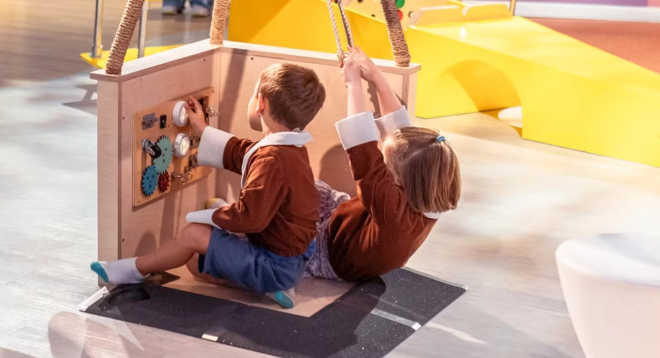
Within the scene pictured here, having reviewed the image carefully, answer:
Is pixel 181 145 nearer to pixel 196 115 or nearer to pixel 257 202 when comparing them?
pixel 196 115

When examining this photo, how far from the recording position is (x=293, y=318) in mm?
1921

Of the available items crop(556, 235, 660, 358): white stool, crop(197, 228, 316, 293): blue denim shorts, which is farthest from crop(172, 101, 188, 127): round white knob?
crop(556, 235, 660, 358): white stool

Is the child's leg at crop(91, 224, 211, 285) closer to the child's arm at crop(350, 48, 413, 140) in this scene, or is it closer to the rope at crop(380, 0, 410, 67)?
the child's arm at crop(350, 48, 413, 140)

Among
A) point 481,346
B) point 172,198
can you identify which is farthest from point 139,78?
point 481,346

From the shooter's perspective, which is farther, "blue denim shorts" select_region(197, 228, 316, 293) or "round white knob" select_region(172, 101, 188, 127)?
"round white knob" select_region(172, 101, 188, 127)

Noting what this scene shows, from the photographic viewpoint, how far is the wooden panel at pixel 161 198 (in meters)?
1.96

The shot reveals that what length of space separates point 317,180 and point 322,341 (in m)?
0.57

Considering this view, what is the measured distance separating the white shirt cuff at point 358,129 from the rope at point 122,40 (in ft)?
1.61

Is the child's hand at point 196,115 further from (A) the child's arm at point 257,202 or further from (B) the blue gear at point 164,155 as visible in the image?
(A) the child's arm at point 257,202

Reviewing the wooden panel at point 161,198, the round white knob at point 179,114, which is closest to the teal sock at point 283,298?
the wooden panel at point 161,198

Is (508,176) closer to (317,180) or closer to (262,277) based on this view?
(317,180)

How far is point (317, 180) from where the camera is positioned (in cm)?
229

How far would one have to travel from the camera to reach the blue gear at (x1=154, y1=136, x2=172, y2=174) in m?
2.09

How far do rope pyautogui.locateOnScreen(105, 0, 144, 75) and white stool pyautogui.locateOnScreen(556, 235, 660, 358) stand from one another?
100 centimetres
